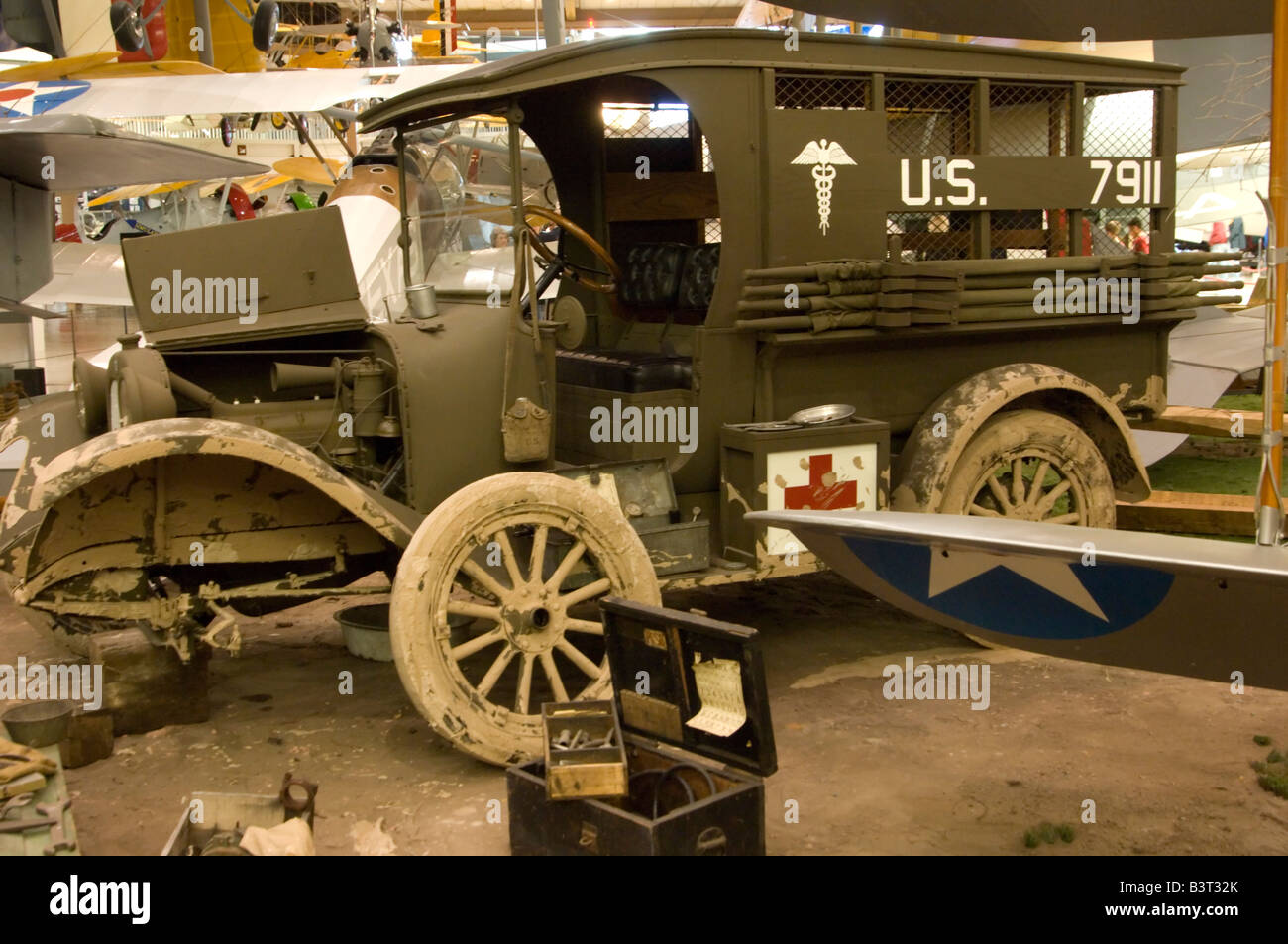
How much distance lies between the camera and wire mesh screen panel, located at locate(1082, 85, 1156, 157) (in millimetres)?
5738

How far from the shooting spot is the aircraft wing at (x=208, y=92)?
1292 cm

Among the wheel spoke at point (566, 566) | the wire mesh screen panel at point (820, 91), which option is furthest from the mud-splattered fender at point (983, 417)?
the wheel spoke at point (566, 566)

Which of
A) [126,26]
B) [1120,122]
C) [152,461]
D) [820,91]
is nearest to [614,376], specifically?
[820,91]

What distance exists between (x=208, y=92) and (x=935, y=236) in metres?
10.4

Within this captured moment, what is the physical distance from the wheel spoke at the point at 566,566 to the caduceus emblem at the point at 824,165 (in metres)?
1.66

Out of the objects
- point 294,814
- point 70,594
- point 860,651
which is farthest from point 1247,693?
point 70,594

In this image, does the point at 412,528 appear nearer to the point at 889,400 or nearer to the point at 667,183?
the point at 889,400

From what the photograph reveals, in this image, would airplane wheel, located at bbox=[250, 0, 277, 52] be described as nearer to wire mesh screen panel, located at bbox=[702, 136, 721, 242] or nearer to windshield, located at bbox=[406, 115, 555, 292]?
wire mesh screen panel, located at bbox=[702, 136, 721, 242]

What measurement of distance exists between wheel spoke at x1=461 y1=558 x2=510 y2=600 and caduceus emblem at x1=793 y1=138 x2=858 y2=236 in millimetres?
1944

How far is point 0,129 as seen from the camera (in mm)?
8828

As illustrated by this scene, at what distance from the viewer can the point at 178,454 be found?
4137mm

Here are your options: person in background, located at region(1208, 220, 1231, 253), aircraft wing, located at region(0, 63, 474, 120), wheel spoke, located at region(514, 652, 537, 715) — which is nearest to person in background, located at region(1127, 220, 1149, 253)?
wheel spoke, located at region(514, 652, 537, 715)

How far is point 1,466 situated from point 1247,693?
22.0ft

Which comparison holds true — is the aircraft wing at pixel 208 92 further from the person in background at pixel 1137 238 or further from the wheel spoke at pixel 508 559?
the wheel spoke at pixel 508 559
